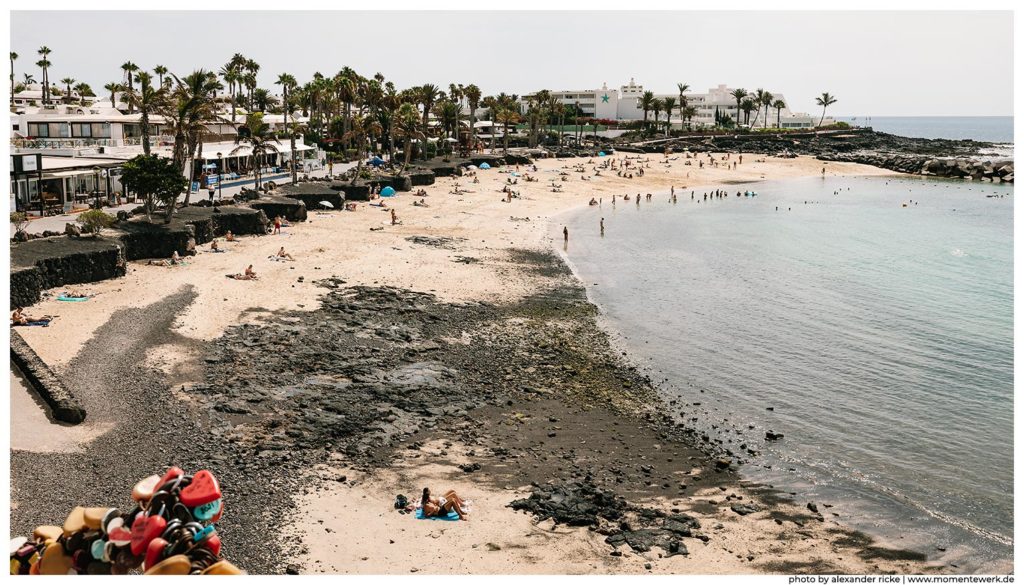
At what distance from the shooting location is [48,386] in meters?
18.9

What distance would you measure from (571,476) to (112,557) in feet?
38.8

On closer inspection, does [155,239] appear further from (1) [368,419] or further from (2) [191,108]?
(1) [368,419]

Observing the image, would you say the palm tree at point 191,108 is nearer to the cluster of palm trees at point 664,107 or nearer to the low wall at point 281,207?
the low wall at point 281,207

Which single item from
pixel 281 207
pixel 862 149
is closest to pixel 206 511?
pixel 281 207

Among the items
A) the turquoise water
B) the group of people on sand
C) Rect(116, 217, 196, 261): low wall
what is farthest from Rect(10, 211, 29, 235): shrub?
the turquoise water

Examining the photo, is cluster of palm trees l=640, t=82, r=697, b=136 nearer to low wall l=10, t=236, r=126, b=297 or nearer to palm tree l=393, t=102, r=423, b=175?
palm tree l=393, t=102, r=423, b=175

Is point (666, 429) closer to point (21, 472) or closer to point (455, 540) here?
point (455, 540)

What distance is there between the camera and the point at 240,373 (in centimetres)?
2350

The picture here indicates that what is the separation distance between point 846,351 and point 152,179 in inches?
1226

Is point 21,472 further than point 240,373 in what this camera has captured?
No

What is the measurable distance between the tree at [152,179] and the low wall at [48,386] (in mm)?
19240

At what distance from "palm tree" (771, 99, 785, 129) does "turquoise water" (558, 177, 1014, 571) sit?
118 m

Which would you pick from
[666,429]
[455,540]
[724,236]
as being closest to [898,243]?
[724,236]

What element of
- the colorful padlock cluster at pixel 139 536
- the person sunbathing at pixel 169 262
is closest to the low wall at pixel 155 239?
the person sunbathing at pixel 169 262
